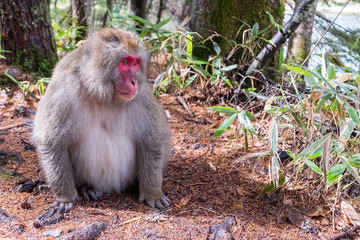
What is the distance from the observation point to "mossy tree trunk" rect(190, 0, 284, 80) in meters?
5.52

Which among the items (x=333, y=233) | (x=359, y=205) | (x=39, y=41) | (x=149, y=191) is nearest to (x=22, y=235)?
(x=149, y=191)

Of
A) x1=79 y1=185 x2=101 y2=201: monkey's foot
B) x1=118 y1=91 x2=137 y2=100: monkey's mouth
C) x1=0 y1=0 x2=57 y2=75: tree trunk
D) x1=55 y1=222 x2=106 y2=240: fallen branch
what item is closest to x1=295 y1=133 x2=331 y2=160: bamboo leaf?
x1=118 y1=91 x2=137 y2=100: monkey's mouth

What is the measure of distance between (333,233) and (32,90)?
4285mm

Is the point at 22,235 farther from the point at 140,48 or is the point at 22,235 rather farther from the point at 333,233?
the point at 333,233

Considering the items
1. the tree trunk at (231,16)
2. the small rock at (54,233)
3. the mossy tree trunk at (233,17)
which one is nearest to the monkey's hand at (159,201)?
the small rock at (54,233)

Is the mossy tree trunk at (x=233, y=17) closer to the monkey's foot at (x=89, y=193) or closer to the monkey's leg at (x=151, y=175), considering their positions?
the monkey's leg at (x=151, y=175)

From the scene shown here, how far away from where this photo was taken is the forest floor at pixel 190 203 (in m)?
3.05

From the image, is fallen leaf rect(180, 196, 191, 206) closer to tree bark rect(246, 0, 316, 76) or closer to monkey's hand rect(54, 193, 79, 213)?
monkey's hand rect(54, 193, 79, 213)

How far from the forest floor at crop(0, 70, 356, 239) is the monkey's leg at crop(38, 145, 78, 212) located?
111 millimetres

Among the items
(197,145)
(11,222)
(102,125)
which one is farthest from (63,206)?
(197,145)

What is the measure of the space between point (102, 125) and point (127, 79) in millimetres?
544

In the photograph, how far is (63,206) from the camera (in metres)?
3.32

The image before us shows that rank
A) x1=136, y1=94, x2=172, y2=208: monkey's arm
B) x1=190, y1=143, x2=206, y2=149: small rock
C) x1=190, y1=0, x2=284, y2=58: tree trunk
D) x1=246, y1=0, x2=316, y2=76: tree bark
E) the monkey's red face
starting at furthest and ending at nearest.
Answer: x1=190, y1=0, x2=284, y2=58: tree trunk
x1=246, y1=0, x2=316, y2=76: tree bark
x1=190, y1=143, x2=206, y2=149: small rock
x1=136, y1=94, x2=172, y2=208: monkey's arm
the monkey's red face

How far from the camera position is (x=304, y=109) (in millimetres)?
3467
